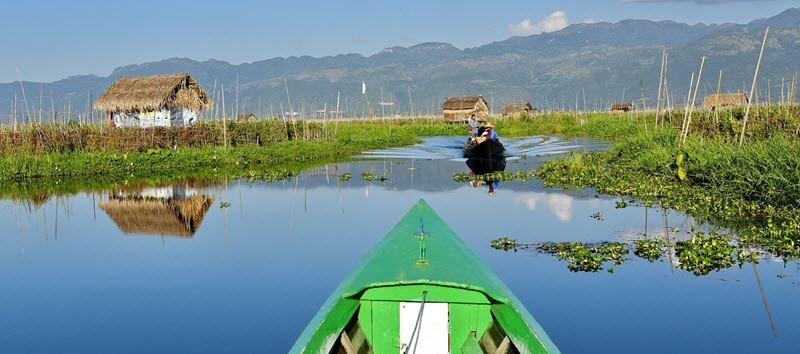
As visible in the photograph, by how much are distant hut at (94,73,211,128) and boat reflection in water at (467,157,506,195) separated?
43.3ft

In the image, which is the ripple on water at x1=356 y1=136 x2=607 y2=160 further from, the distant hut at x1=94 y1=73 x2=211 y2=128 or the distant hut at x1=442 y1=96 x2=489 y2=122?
the distant hut at x1=442 y1=96 x2=489 y2=122

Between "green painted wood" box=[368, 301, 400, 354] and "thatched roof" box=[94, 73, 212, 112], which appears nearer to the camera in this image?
"green painted wood" box=[368, 301, 400, 354]

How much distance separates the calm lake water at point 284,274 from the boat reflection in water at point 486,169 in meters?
1.06

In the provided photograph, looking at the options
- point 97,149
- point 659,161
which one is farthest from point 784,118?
point 97,149

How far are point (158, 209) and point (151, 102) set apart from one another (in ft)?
53.2

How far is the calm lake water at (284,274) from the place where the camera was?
8.10 m

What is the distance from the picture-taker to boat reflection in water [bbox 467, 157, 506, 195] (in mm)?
20359

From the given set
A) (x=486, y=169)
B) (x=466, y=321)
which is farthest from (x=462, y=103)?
(x=466, y=321)

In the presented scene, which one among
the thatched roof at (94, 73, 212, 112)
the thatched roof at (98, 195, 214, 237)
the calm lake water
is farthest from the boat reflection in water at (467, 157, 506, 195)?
the thatched roof at (94, 73, 212, 112)

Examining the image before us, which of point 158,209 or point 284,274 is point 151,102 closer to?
point 158,209

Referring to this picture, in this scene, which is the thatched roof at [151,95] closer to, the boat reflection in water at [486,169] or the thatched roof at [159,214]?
the boat reflection in water at [486,169]

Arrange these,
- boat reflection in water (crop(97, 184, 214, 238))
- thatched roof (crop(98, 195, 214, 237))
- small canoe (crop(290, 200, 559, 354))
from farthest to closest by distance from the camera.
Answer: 1. boat reflection in water (crop(97, 184, 214, 238))
2. thatched roof (crop(98, 195, 214, 237))
3. small canoe (crop(290, 200, 559, 354))

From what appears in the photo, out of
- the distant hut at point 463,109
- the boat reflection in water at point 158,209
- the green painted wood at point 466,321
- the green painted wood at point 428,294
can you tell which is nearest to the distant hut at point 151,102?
the boat reflection in water at point 158,209

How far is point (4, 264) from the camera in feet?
39.8
